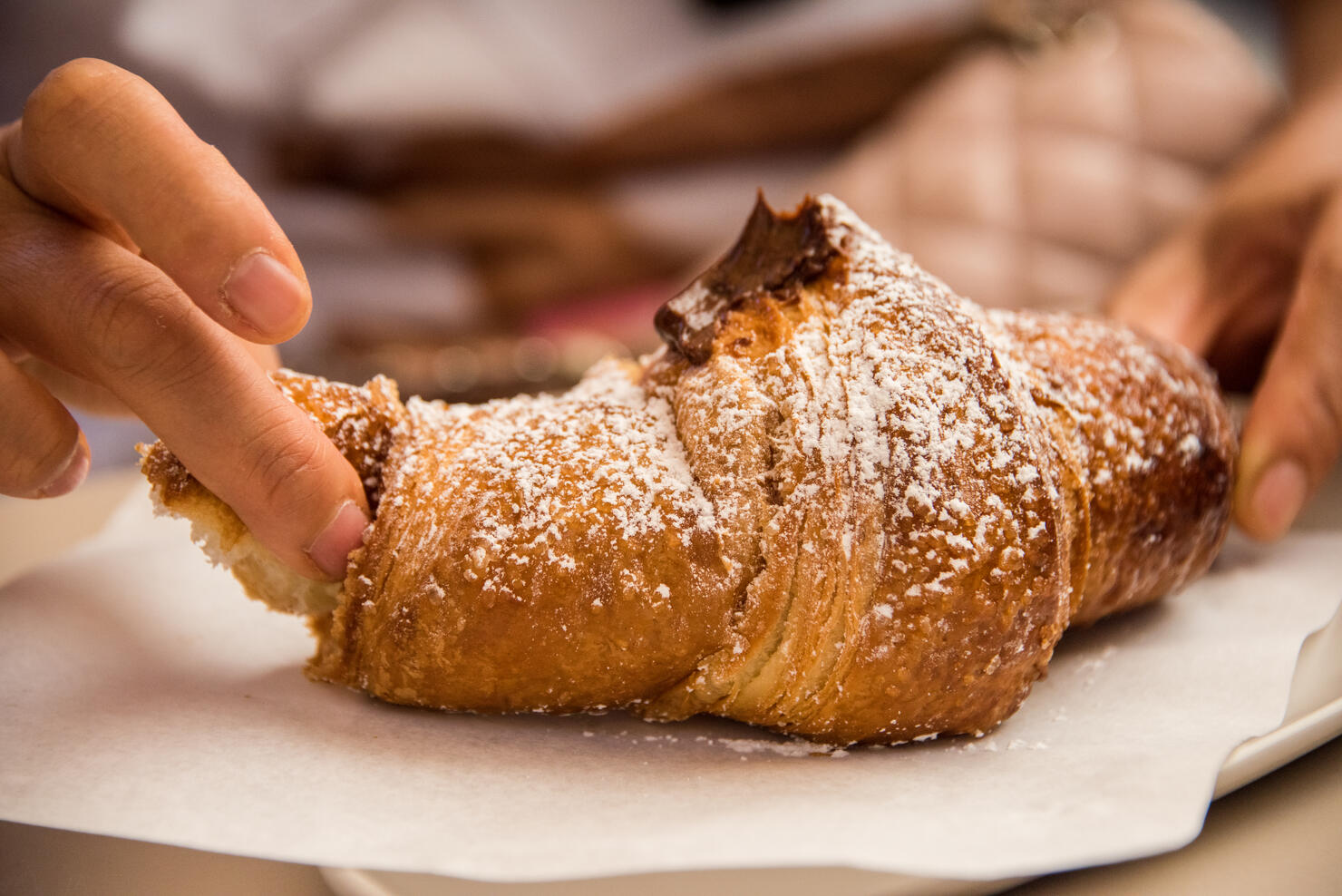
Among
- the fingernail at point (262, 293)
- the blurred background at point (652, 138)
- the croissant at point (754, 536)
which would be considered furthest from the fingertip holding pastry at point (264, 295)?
the blurred background at point (652, 138)

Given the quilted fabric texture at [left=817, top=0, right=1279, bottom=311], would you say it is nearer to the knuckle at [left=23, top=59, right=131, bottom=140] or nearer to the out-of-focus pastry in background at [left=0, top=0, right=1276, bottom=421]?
the out-of-focus pastry in background at [left=0, top=0, right=1276, bottom=421]

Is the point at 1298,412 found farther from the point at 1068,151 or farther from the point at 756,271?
the point at 1068,151

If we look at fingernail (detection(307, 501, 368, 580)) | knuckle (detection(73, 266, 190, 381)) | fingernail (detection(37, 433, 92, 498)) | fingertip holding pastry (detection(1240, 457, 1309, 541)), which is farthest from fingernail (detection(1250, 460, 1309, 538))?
fingernail (detection(37, 433, 92, 498))

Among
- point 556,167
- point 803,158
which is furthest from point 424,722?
point 803,158

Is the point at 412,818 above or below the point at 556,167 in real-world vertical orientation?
below

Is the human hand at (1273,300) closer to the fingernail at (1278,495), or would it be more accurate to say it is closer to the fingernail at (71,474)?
the fingernail at (1278,495)

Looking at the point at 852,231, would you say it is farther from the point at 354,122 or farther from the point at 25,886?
the point at 354,122
